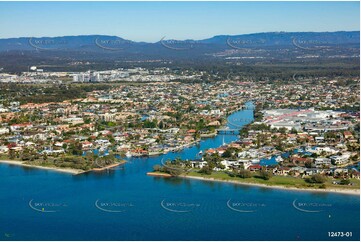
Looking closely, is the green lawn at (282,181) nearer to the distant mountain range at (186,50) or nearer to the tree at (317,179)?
the tree at (317,179)

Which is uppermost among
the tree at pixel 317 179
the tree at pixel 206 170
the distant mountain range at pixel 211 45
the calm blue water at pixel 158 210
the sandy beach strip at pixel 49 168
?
the distant mountain range at pixel 211 45

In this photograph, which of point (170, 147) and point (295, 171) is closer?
point (295, 171)

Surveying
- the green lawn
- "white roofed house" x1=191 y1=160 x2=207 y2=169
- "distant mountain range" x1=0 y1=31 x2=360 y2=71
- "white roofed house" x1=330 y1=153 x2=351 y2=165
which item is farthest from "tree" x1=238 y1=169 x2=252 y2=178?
"distant mountain range" x1=0 y1=31 x2=360 y2=71

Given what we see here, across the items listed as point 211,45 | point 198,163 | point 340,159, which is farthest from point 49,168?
point 211,45

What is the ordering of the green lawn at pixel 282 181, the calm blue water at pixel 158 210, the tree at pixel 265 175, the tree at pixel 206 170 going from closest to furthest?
the calm blue water at pixel 158 210, the green lawn at pixel 282 181, the tree at pixel 265 175, the tree at pixel 206 170

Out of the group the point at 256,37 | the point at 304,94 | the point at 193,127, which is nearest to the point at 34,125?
the point at 193,127

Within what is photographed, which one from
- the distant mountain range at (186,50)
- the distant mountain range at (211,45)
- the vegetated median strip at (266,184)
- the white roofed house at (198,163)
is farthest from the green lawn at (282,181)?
the distant mountain range at (211,45)

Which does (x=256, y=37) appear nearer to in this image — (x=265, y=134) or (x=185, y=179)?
(x=265, y=134)

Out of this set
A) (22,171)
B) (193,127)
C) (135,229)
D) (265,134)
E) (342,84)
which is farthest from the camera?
(342,84)

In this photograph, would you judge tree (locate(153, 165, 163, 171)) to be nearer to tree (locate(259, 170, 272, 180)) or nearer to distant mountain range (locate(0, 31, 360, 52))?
tree (locate(259, 170, 272, 180))
